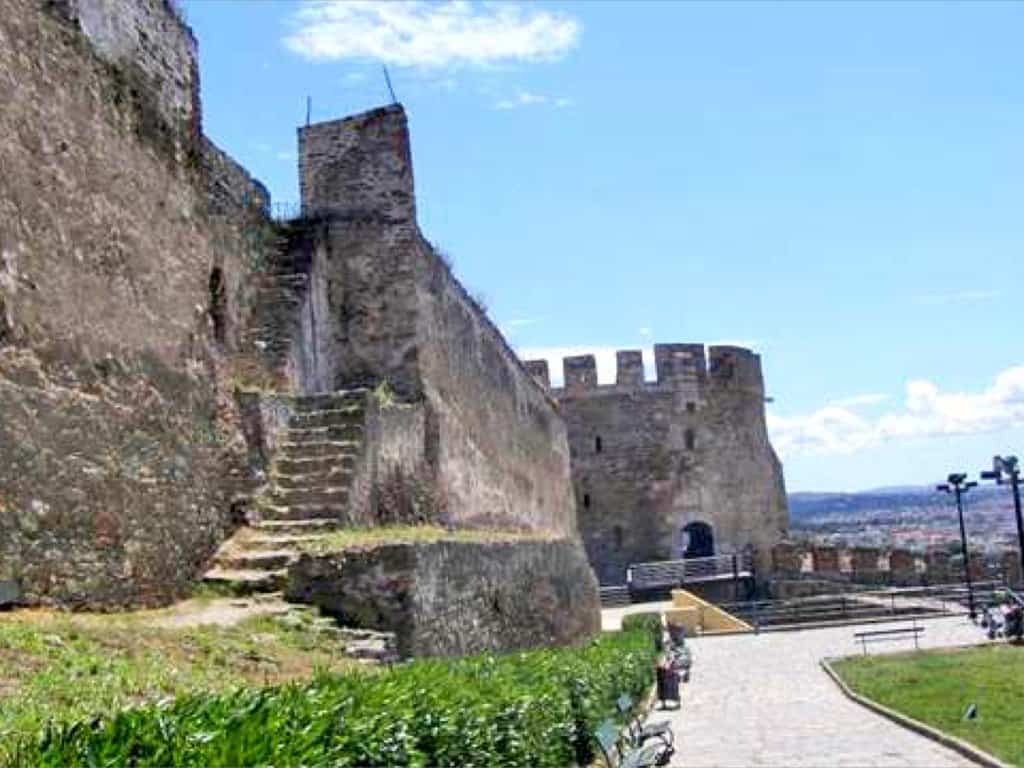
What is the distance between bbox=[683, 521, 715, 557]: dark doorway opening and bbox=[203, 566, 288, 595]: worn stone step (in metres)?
34.7

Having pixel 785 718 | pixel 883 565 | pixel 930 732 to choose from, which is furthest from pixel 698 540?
pixel 930 732

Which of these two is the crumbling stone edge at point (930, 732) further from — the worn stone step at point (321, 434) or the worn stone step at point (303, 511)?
the worn stone step at point (321, 434)

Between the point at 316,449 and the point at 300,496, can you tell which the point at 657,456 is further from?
the point at 300,496

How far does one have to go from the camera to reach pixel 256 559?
44.0 ft

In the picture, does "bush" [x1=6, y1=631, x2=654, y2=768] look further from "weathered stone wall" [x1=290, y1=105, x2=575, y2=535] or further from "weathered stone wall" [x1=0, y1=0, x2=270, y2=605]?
"weathered stone wall" [x1=290, y1=105, x2=575, y2=535]

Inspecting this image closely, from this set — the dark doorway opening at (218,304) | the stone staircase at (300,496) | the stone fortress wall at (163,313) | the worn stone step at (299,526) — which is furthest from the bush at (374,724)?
the dark doorway opening at (218,304)

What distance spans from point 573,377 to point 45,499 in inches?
1464

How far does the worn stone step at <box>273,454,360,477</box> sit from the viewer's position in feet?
50.6

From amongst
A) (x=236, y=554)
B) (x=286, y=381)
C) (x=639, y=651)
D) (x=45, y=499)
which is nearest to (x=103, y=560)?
(x=45, y=499)

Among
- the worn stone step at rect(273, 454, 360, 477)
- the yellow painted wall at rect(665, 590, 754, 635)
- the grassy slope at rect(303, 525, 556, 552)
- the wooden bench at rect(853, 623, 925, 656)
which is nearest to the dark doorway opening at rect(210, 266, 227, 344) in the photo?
the worn stone step at rect(273, 454, 360, 477)

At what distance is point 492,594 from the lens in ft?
51.7

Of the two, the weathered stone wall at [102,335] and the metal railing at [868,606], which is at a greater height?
the weathered stone wall at [102,335]

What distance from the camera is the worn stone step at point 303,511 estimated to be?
1462 cm

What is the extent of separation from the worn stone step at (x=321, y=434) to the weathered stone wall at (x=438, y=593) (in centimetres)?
217
